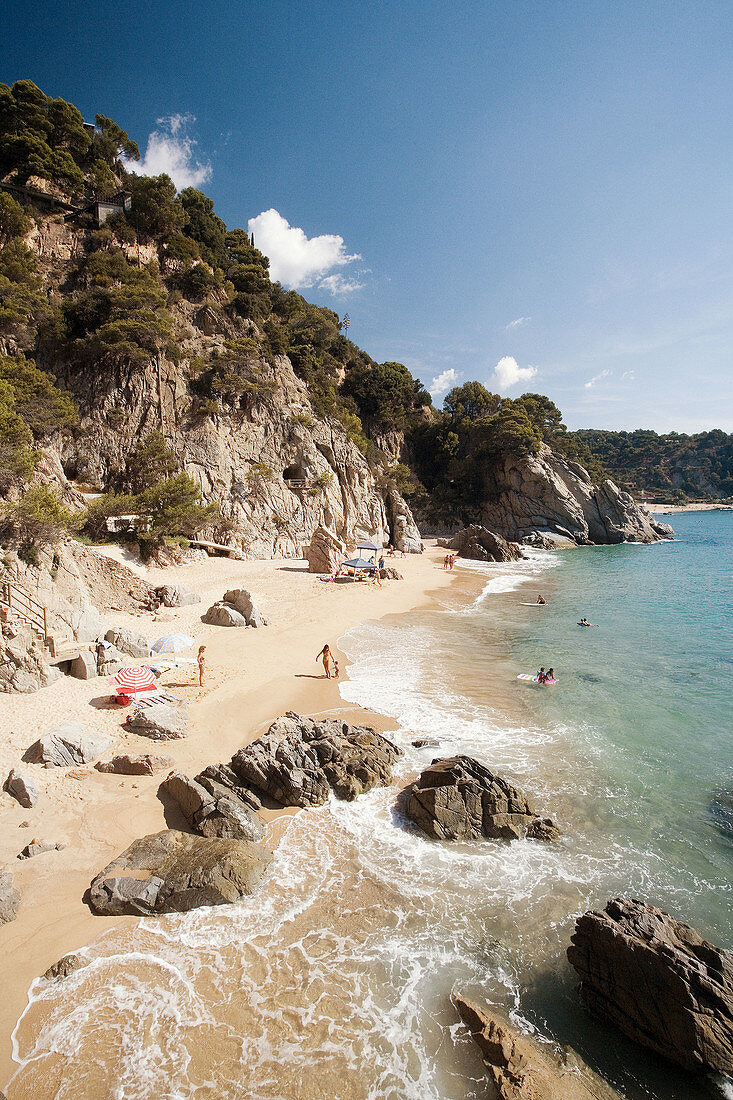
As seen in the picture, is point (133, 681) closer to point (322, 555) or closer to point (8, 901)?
point (8, 901)

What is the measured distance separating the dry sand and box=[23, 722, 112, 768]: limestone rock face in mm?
175

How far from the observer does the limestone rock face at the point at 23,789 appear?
725 centimetres

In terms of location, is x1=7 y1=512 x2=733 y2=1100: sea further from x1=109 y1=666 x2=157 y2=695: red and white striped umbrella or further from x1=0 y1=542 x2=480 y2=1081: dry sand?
x1=109 y1=666 x2=157 y2=695: red and white striped umbrella

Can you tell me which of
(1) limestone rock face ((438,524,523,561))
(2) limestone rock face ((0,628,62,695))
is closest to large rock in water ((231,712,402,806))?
(2) limestone rock face ((0,628,62,695))

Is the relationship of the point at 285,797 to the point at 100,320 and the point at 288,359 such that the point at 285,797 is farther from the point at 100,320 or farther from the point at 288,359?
the point at 288,359

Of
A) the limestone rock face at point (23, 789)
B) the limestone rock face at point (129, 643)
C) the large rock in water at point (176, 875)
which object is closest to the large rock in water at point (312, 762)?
the large rock in water at point (176, 875)

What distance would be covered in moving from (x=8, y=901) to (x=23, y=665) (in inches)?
229

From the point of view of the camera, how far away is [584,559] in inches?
1694

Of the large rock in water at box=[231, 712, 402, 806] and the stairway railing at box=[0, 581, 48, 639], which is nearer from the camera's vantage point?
the large rock in water at box=[231, 712, 402, 806]

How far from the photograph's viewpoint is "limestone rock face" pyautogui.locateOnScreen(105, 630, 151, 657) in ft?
43.2

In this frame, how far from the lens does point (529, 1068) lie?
439 cm

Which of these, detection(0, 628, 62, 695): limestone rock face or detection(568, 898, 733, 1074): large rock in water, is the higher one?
detection(0, 628, 62, 695): limestone rock face

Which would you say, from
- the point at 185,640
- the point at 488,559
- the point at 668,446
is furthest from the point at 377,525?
the point at 668,446

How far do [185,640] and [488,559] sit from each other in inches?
Answer: 1316
